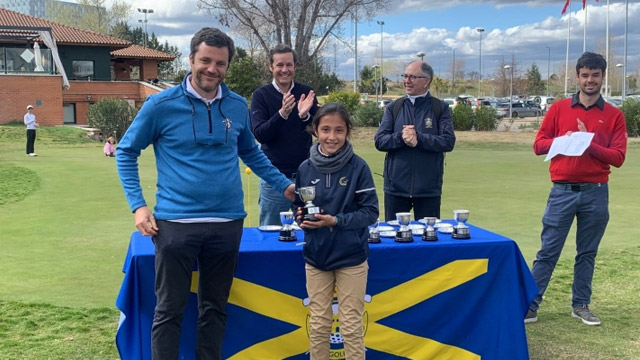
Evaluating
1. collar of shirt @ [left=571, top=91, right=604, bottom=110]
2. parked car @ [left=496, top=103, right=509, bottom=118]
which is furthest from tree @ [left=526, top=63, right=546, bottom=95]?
collar of shirt @ [left=571, top=91, right=604, bottom=110]

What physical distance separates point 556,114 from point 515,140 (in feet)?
75.4

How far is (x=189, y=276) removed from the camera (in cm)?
360

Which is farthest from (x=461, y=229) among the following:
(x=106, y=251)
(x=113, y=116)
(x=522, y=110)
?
(x=522, y=110)

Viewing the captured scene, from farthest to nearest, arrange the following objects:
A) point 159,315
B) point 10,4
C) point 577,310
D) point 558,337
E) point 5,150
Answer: point 10,4 < point 5,150 < point 577,310 < point 558,337 < point 159,315

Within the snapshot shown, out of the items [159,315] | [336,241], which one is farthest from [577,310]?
[159,315]

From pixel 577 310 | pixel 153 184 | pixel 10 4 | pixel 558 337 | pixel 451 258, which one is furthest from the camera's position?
pixel 10 4

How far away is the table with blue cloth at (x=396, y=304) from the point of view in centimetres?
399

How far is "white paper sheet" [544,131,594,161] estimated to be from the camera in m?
4.87

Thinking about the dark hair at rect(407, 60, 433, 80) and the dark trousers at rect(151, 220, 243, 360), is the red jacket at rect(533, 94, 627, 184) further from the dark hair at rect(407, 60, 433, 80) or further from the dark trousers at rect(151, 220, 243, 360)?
the dark trousers at rect(151, 220, 243, 360)

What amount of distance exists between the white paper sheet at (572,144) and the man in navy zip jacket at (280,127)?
6.10 ft

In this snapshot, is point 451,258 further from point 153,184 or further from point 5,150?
point 5,150

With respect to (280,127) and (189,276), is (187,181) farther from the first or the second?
(280,127)

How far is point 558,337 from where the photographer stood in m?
4.99

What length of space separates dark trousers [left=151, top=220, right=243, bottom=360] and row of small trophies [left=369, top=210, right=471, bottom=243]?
99 cm
